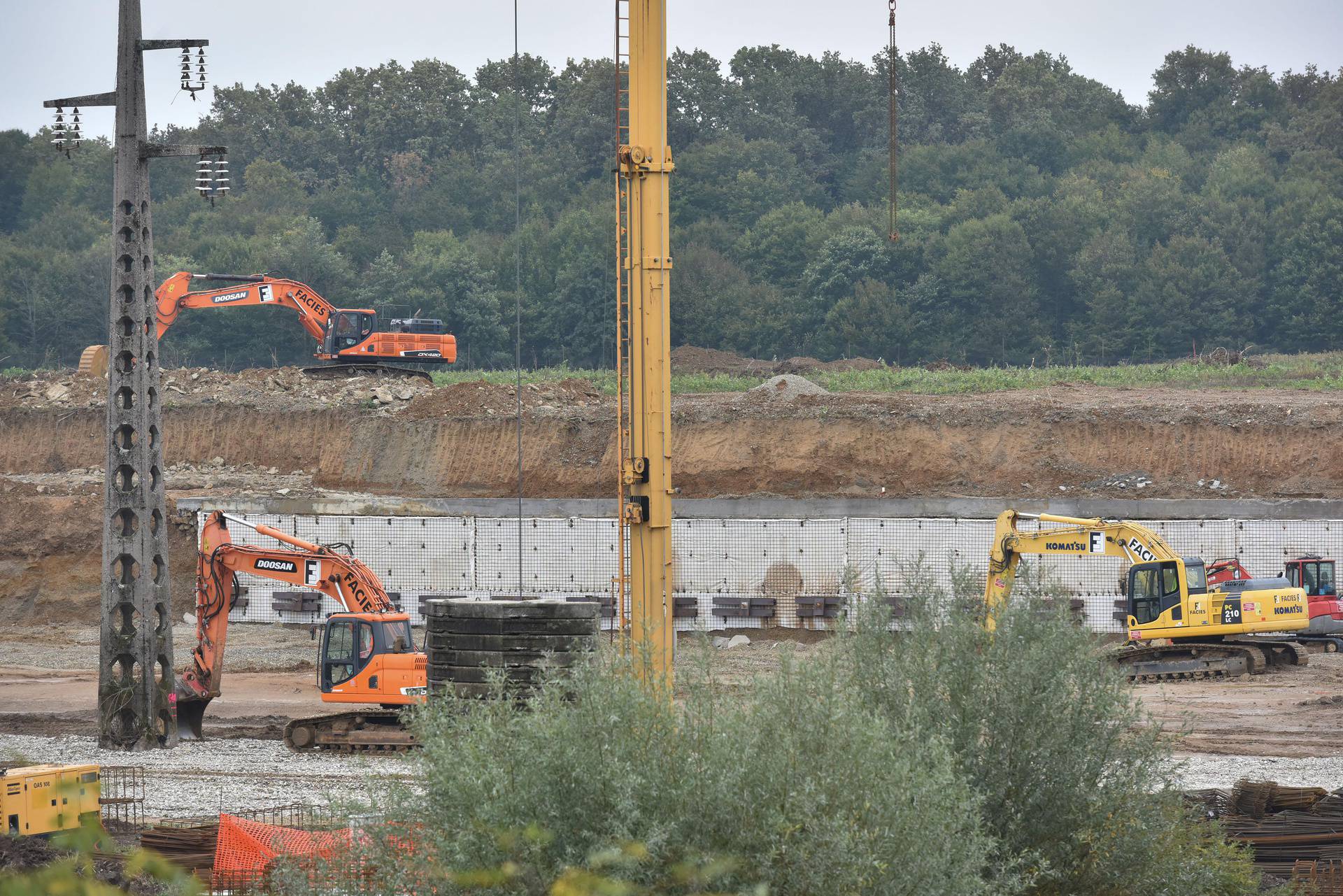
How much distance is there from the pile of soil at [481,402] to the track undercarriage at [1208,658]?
19130 millimetres

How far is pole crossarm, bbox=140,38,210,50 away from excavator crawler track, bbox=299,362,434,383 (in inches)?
996

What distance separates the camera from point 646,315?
54.6 ft

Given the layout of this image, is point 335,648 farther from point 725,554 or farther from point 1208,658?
point 1208,658

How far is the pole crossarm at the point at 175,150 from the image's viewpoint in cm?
2003

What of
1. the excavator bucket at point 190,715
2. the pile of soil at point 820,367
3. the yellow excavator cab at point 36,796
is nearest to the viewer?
the yellow excavator cab at point 36,796

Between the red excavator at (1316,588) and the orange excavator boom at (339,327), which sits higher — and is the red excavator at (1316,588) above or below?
below

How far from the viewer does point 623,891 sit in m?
5.40

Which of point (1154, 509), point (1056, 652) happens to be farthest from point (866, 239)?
point (1056, 652)

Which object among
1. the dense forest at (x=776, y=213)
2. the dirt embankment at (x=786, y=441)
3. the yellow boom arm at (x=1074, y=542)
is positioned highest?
the dense forest at (x=776, y=213)

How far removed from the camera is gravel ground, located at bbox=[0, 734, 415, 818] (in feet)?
55.8

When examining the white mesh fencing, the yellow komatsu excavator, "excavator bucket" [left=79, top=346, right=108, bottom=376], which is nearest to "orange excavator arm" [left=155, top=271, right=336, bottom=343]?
"excavator bucket" [left=79, top=346, right=108, bottom=376]

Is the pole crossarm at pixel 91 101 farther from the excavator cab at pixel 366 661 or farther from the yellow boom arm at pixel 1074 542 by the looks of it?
the yellow boom arm at pixel 1074 542

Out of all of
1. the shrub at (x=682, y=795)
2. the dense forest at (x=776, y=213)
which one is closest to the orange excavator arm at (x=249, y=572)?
the shrub at (x=682, y=795)

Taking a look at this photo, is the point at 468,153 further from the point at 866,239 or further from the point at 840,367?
the point at 840,367
